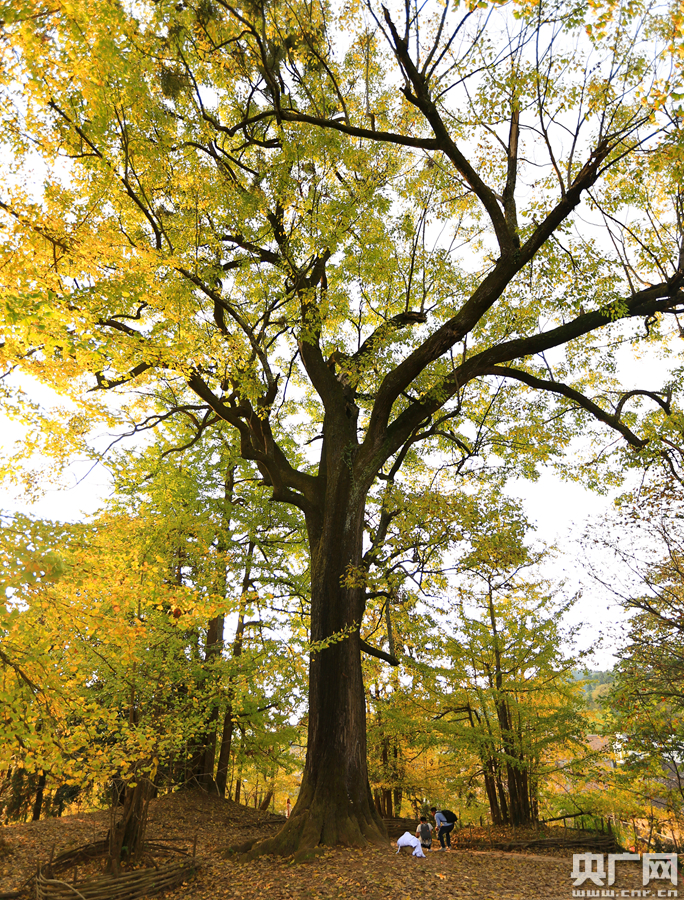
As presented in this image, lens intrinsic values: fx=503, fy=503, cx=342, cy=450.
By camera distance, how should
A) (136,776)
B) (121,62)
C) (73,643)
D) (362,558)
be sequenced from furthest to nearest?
1. (362,558)
2. (136,776)
3. (121,62)
4. (73,643)

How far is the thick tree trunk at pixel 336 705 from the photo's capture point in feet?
20.2

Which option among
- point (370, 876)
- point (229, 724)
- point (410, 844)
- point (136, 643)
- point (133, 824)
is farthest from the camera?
A: point (229, 724)

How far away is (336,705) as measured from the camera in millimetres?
6715

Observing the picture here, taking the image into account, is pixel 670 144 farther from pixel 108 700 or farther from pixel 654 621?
pixel 108 700

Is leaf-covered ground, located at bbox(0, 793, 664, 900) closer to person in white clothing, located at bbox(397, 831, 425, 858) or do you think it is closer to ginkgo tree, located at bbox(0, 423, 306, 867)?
person in white clothing, located at bbox(397, 831, 425, 858)

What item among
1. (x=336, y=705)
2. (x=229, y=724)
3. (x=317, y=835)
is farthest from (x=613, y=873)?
(x=229, y=724)

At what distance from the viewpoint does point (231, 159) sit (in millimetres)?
8062

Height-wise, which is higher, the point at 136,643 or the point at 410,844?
the point at 136,643

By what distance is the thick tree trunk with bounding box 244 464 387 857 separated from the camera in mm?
6145

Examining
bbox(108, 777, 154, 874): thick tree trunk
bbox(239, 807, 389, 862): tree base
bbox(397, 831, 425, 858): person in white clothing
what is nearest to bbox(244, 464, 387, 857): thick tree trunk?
bbox(239, 807, 389, 862): tree base

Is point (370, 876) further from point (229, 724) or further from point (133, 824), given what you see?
point (229, 724)

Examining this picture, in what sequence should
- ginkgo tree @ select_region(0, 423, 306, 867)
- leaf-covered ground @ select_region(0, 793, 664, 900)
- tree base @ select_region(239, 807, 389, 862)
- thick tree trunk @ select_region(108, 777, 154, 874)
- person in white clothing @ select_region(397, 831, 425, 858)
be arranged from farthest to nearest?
person in white clothing @ select_region(397, 831, 425, 858), thick tree trunk @ select_region(108, 777, 154, 874), tree base @ select_region(239, 807, 389, 862), leaf-covered ground @ select_region(0, 793, 664, 900), ginkgo tree @ select_region(0, 423, 306, 867)

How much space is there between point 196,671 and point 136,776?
86.4 inches

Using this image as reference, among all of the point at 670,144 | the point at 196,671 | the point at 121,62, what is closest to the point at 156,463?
the point at 196,671
